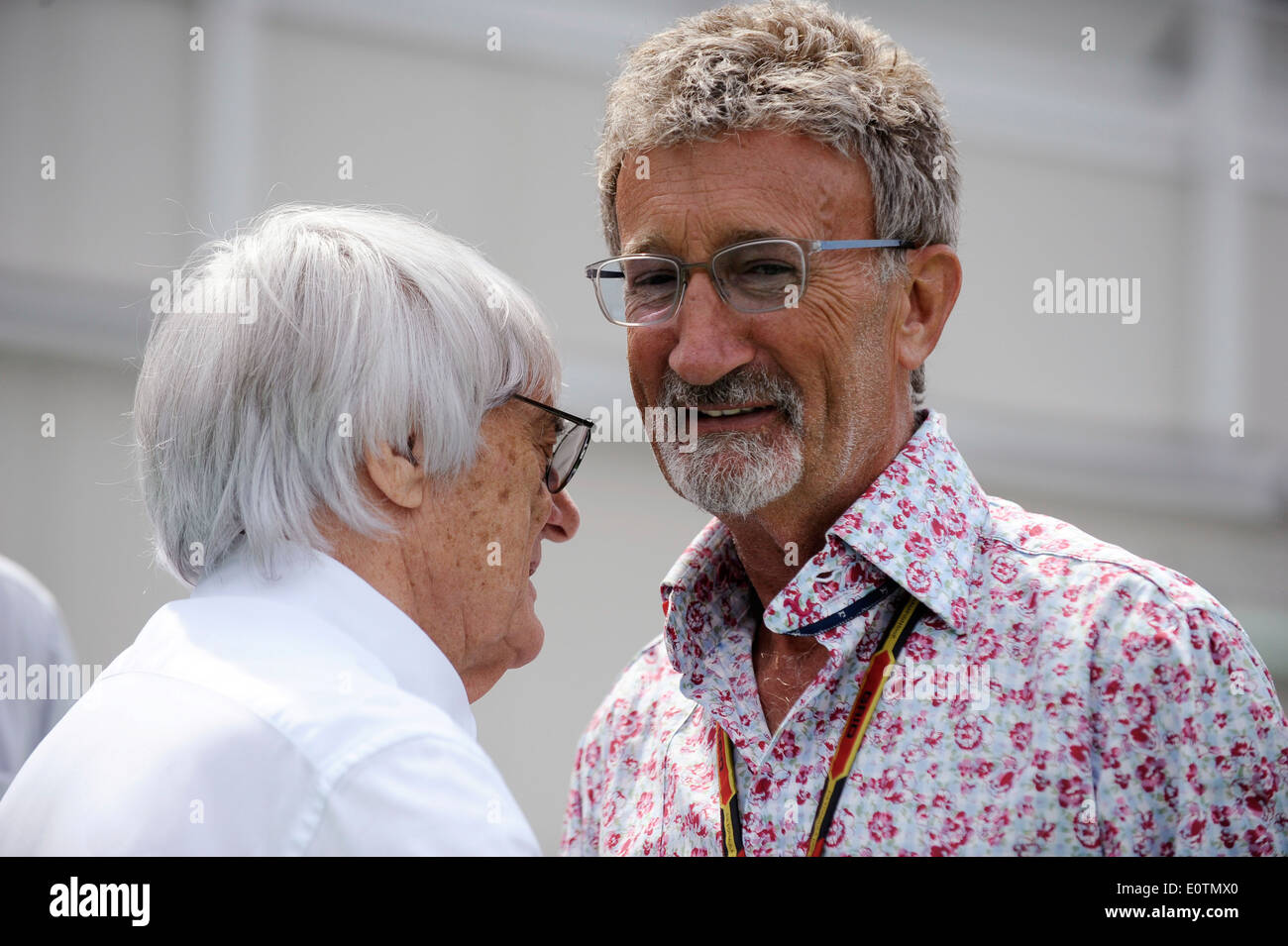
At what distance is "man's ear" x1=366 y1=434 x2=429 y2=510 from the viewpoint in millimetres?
1788

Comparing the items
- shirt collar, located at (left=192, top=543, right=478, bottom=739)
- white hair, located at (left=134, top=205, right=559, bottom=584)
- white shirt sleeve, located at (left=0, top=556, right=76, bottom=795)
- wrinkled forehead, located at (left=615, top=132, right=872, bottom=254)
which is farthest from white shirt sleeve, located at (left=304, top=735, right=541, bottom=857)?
white shirt sleeve, located at (left=0, top=556, right=76, bottom=795)

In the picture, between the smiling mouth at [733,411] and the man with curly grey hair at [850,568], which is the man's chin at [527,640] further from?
the smiling mouth at [733,411]

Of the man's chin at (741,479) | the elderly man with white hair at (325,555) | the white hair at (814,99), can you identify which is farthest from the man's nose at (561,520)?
the white hair at (814,99)

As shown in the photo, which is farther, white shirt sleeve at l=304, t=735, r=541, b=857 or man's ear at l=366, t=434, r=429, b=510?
man's ear at l=366, t=434, r=429, b=510

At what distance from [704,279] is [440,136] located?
3.57 metres

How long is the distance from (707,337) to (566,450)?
0.32 metres

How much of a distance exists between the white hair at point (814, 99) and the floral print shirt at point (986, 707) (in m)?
0.38

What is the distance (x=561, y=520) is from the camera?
7.45 feet

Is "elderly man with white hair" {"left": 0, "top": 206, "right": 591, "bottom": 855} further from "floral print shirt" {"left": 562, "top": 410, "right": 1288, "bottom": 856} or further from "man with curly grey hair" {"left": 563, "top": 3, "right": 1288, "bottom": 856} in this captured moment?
"floral print shirt" {"left": 562, "top": 410, "right": 1288, "bottom": 856}

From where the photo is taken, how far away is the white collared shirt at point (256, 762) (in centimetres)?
138

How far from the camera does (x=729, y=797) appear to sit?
1.98 m

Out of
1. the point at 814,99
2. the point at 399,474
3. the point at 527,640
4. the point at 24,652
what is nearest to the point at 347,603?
the point at 399,474

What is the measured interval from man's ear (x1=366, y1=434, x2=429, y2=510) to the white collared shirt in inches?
9.9

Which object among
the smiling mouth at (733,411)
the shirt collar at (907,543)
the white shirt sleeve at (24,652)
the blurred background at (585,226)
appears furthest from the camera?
the blurred background at (585,226)
